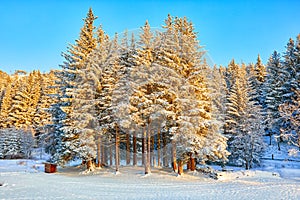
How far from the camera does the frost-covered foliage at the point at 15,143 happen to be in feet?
123

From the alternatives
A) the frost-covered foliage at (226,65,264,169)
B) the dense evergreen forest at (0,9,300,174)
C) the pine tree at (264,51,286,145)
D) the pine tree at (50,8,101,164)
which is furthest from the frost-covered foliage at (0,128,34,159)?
the pine tree at (264,51,286,145)

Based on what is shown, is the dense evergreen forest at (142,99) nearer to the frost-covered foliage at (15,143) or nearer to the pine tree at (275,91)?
the pine tree at (275,91)

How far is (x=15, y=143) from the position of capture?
37.9 m

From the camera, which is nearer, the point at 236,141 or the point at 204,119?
the point at 204,119

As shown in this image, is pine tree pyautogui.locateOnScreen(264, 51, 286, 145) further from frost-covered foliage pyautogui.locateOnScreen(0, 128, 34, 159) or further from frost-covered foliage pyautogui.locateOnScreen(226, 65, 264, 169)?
frost-covered foliage pyautogui.locateOnScreen(0, 128, 34, 159)

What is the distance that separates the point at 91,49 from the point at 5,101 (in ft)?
109

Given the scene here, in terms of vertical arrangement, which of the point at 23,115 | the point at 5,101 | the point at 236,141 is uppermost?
the point at 5,101

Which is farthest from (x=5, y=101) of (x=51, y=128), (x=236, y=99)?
(x=236, y=99)

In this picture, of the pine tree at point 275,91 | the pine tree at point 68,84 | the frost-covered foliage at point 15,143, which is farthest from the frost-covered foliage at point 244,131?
the frost-covered foliage at point 15,143

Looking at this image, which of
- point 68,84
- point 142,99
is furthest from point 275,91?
point 68,84

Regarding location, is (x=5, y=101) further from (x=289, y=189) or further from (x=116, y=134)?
(x=289, y=189)

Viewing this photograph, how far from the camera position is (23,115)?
144ft

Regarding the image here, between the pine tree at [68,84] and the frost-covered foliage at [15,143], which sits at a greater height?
the pine tree at [68,84]

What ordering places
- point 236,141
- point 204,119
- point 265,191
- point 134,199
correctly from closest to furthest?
1. point 134,199
2. point 265,191
3. point 204,119
4. point 236,141
